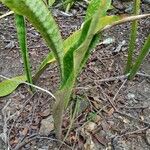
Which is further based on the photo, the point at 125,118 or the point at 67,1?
the point at 67,1

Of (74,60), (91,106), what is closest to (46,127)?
(91,106)

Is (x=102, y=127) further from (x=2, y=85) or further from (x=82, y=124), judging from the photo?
(x=2, y=85)

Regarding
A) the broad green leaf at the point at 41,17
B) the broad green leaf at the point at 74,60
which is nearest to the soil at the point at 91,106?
the broad green leaf at the point at 74,60

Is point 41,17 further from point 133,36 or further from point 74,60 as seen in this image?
point 133,36

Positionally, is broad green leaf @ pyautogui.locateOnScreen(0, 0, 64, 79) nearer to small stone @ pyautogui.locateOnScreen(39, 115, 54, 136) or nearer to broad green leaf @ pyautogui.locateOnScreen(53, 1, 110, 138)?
broad green leaf @ pyautogui.locateOnScreen(53, 1, 110, 138)

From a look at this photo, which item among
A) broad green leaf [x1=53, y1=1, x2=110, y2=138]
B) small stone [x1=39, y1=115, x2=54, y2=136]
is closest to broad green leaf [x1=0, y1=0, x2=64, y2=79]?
broad green leaf [x1=53, y1=1, x2=110, y2=138]

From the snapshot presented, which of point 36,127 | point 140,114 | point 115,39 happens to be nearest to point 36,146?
Result: point 36,127
